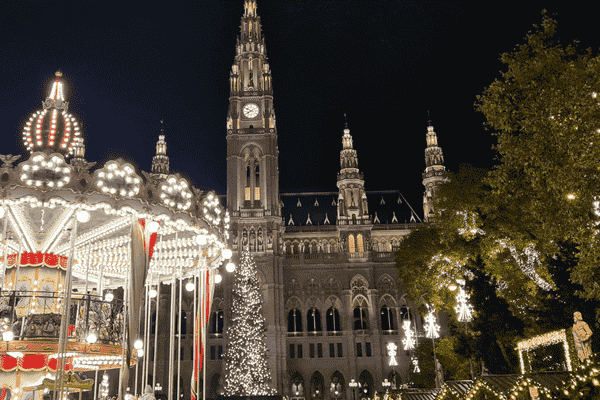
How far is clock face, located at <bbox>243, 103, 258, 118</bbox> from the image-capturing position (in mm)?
49219

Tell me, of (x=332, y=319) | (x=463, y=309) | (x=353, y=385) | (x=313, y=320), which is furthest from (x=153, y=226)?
(x=332, y=319)

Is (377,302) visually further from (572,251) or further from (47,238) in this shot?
(47,238)

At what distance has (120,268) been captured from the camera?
51.9ft

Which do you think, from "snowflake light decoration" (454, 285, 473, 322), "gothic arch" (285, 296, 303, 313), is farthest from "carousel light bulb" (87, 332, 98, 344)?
"gothic arch" (285, 296, 303, 313)

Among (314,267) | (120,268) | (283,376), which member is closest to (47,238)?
(120,268)

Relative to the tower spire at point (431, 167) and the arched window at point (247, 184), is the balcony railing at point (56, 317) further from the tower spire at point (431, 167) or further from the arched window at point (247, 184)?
the tower spire at point (431, 167)

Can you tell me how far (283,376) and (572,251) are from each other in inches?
1269

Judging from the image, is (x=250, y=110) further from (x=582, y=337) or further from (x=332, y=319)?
(x=582, y=337)

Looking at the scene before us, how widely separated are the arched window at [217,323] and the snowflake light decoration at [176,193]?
36655 mm

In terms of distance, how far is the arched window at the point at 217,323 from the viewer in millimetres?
45750

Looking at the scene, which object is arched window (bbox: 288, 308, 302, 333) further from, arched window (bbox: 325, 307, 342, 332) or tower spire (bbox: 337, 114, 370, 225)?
tower spire (bbox: 337, 114, 370, 225)

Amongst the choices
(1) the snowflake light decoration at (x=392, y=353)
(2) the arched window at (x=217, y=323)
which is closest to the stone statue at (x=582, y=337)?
(1) the snowflake light decoration at (x=392, y=353)

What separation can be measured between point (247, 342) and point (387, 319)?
15.2 m

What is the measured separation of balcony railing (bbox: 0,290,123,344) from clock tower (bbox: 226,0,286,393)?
31710mm
